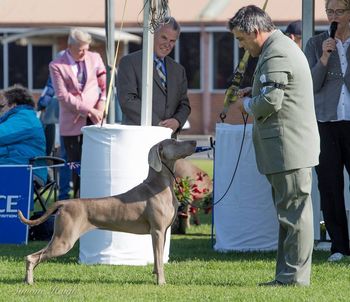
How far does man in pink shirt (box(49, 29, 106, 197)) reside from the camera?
12.7 meters

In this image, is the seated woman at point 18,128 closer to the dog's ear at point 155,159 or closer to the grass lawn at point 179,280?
the grass lawn at point 179,280

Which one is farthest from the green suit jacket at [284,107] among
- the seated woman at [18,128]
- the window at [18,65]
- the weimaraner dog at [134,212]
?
the window at [18,65]

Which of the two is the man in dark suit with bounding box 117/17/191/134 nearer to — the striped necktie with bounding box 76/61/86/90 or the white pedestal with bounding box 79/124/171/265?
the white pedestal with bounding box 79/124/171/265

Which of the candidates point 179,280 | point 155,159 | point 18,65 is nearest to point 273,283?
point 179,280

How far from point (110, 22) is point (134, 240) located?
12.3ft

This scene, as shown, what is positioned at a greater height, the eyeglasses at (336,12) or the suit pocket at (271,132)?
the eyeglasses at (336,12)

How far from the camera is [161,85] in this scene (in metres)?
9.76

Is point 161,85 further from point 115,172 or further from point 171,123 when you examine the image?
point 115,172

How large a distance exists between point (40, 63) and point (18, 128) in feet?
81.6

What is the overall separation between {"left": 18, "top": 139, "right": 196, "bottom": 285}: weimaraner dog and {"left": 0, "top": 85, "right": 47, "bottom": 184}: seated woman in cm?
311

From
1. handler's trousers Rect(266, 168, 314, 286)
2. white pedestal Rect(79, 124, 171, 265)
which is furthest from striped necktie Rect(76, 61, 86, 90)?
handler's trousers Rect(266, 168, 314, 286)

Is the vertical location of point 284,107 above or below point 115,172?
above

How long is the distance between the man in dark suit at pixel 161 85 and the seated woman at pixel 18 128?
153 cm

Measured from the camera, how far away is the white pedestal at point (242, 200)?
374 inches
